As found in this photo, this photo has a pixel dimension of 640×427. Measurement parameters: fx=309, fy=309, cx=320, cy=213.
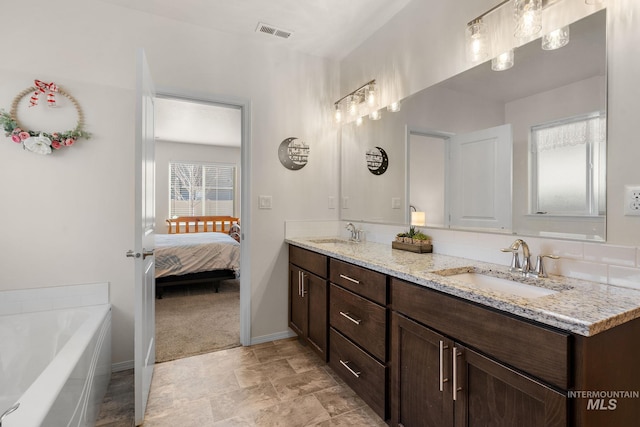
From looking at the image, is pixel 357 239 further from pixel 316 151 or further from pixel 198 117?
pixel 198 117

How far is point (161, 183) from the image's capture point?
6.51 m

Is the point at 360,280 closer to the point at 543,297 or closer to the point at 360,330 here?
the point at 360,330

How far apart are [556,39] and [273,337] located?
274 cm

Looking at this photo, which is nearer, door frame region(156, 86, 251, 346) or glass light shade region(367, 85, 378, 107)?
glass light shade region(367, 85, 378, 107)

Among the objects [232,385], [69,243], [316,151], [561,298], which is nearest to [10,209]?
[69,243]

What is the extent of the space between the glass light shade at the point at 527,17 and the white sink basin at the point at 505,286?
1.14 meters

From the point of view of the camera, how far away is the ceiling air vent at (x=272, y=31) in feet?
8.09

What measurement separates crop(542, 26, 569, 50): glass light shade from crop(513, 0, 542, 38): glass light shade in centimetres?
6

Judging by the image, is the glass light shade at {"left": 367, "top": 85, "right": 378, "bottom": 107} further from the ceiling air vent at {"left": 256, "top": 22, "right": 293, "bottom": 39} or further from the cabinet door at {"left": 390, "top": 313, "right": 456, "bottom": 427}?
the cabinet door at {"left": 390, "top": 313, "right": 456, "bottom": 427}

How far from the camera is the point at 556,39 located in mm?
1348

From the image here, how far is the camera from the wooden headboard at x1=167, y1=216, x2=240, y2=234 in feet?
21.4

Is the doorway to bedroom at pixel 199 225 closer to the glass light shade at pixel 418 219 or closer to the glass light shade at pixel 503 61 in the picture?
the glass light shade at pixel 418 219

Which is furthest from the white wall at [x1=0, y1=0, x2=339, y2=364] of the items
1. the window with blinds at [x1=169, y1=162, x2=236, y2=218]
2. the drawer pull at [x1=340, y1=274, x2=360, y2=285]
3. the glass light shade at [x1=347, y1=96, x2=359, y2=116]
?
the window with blinds at [x1=169, y1=162, x2=236, y2=218]

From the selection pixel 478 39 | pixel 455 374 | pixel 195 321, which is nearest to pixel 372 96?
pixel 478 39
